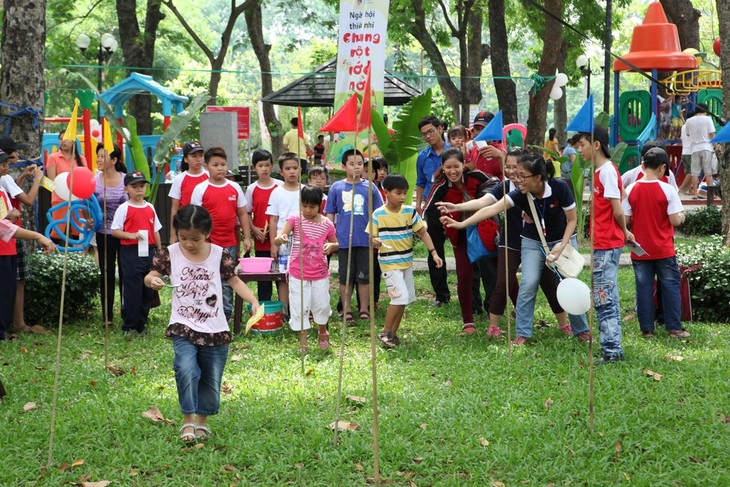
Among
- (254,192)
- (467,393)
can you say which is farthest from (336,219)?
(467,393)

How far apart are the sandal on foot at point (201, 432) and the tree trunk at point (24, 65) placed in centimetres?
489

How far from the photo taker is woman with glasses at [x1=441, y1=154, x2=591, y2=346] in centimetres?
766

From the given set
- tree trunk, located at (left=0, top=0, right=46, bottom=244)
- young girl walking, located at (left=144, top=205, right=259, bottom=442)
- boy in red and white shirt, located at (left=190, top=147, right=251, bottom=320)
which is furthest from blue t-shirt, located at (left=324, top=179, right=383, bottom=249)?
young girl walking, located at (left=144, top=205, right=259, bottom=442)

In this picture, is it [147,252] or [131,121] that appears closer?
[131,121]

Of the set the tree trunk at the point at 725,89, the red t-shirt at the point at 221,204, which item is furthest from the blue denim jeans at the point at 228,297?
the tree trunk at the point at 725,89

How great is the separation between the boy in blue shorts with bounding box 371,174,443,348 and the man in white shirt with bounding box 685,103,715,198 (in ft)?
40.4

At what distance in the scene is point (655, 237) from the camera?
834 centimetres

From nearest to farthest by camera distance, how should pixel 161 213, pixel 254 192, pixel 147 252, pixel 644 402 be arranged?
1. pixel 644 402
2. pixel 147 252
3. pixel 254 192
4. pixel 161 213

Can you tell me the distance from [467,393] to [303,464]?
1.63 meters

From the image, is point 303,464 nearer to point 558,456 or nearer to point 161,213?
point 558,456

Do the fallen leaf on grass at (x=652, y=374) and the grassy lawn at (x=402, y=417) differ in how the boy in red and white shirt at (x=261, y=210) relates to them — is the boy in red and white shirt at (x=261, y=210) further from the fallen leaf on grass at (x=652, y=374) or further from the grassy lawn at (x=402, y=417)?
the fallen leaf on grass at (x=652, y=374)

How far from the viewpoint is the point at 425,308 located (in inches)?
403

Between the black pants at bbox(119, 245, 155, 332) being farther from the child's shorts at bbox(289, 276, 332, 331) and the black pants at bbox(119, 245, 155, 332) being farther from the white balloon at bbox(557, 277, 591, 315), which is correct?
the white balloon at bbox(557, 277, 591, 315)

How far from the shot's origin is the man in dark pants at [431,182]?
32.1ft
